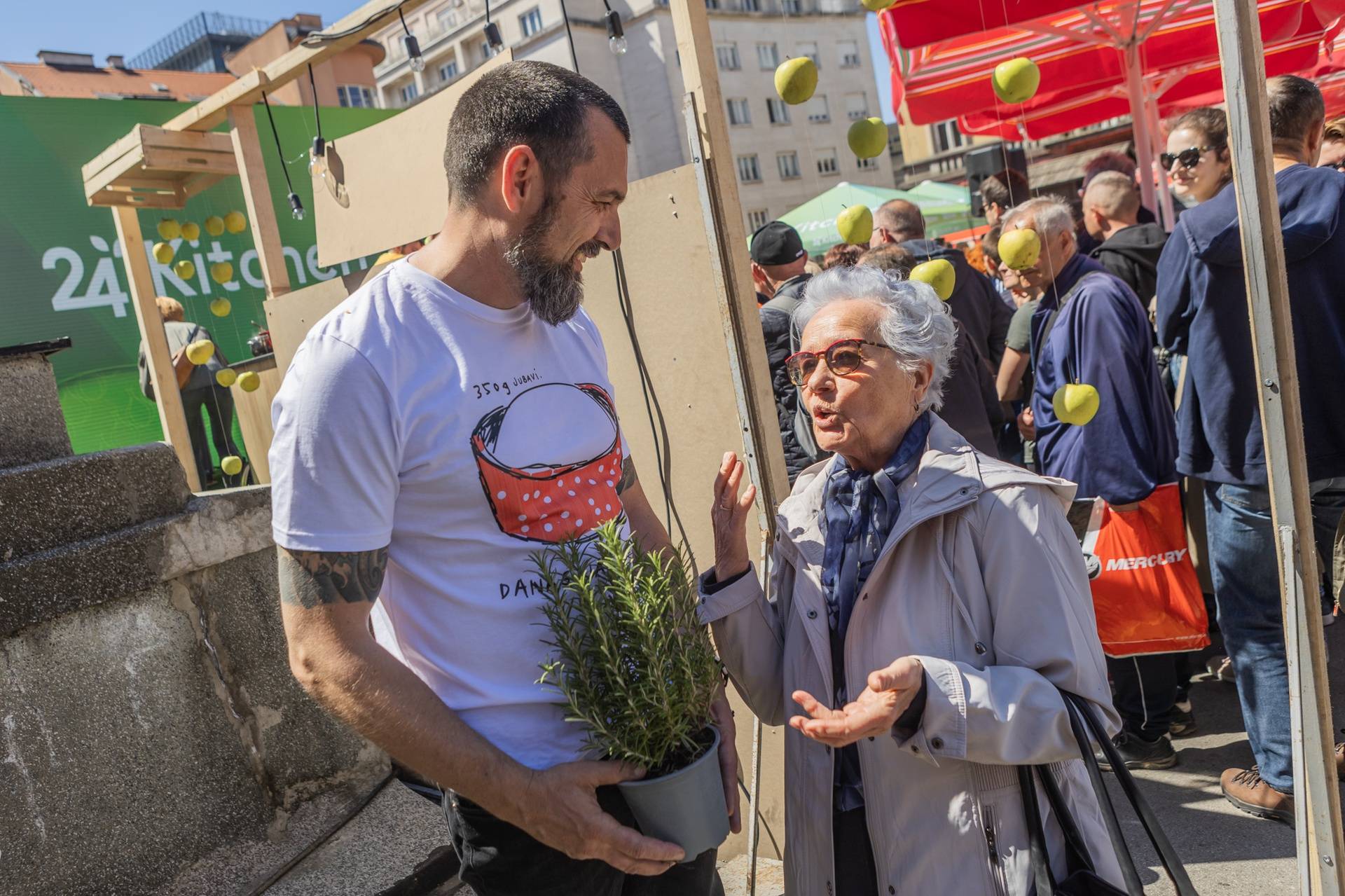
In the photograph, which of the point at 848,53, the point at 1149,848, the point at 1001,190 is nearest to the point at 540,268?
the point at 1149,848

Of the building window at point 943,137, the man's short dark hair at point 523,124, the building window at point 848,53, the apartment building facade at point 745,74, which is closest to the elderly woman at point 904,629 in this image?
the man's short dark hair at point 523,124

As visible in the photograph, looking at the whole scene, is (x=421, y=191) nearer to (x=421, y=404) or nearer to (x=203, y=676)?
(x=203, y=676)

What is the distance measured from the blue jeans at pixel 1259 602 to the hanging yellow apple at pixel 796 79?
1767 mm

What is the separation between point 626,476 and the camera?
196cm

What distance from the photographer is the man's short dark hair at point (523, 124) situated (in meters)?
1.61

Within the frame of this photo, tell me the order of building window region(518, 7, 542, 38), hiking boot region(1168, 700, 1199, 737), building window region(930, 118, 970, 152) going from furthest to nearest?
building window region(518, 7, 542, 38), building window region(930, 118, 970, 152), hiking boot region(1168, 700, 1199, 737)

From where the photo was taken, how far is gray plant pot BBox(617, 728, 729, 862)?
146cm

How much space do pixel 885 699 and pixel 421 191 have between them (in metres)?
2.31

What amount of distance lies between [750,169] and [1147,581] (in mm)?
47330

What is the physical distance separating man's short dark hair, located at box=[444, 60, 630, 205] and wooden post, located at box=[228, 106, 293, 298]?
9.35 feet

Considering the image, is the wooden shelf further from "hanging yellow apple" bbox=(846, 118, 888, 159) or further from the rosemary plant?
the rosemary plant

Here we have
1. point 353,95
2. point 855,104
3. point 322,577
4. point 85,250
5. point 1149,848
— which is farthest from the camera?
point 855,104

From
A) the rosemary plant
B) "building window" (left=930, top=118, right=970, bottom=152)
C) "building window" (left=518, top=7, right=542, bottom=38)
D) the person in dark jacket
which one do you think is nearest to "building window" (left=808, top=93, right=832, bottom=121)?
"building window" (left=930, top=118, right=970, bottom=152)

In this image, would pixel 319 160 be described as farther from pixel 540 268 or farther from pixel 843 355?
pixel 843 355
